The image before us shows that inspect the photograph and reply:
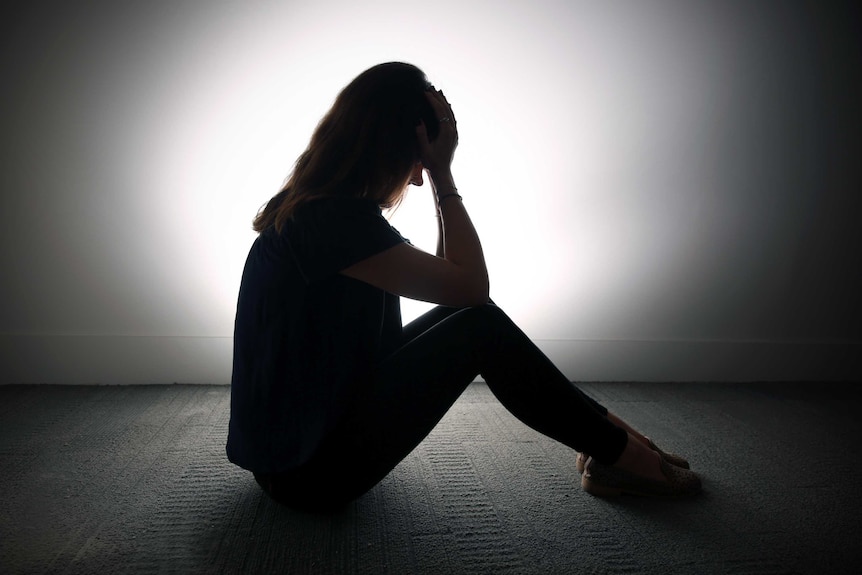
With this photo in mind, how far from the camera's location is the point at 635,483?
3.70 feet

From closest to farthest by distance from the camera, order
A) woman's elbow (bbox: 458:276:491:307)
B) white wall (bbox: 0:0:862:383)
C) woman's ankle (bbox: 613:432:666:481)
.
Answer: woman's elbow (bbox: 458:276:491:307) → woman's ankle (bbox: 613:432:666:481) → white wall (bbox: 0:0:862:383)

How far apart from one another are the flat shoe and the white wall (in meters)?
0.86

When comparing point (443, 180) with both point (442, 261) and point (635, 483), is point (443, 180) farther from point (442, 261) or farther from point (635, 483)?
point (635, 483)

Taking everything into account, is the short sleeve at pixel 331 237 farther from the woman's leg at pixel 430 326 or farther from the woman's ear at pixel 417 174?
the woman's leg at pixel 430 326

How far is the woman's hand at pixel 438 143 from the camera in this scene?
1049mm

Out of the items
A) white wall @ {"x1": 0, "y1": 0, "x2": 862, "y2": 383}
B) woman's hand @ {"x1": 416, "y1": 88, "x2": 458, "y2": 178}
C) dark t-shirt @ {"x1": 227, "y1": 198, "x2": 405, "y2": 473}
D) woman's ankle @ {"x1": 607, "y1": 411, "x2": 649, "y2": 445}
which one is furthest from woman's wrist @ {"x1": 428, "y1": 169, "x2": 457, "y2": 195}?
white wall @ {"x1": 0, "y1": 0, "x2": 862, "y2": 383}

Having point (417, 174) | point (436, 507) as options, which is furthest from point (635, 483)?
point (417, 174)

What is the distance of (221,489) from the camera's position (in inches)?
45.9

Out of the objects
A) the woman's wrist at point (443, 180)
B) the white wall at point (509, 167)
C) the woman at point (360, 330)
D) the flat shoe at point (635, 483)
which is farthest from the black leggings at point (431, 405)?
the white wall at point (509, 167)

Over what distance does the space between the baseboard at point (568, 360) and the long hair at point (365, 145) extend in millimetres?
1065

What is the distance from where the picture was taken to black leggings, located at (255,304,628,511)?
0.92 m

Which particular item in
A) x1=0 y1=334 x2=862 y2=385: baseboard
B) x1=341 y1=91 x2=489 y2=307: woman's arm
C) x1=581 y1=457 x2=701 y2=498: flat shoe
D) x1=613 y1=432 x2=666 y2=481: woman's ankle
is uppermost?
x1=341 y1=91 x2=489 y2=307: woman's arm

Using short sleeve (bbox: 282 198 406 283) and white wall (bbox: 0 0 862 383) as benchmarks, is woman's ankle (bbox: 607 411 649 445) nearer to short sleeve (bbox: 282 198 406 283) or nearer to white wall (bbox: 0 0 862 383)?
short sleeve (bbox: 282 198 406 283)

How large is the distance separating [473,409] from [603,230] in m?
0.78
